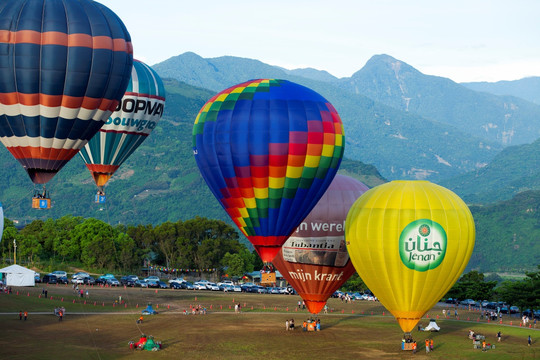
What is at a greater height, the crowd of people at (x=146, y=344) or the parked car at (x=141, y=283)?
the parked car at (x=141, y=283)

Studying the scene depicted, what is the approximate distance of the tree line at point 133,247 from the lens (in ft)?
388

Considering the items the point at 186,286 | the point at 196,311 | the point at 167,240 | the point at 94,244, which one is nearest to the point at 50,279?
the point at 186,286

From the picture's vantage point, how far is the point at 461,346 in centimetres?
5691

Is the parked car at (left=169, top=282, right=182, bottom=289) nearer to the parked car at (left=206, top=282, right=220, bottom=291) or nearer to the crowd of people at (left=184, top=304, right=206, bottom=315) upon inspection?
the parked car at (left=206, top=282, right=220, bottom=291)

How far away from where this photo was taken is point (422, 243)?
51.4 meters

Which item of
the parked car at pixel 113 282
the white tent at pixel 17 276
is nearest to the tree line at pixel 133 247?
the parked car at pixel 113 282

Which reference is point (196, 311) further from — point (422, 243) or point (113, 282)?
point (113, 282)

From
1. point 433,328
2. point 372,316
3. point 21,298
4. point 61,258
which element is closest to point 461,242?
point 433,328

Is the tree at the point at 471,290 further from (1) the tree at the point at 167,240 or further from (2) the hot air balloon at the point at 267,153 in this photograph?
(1) the tree at the point at 167,240

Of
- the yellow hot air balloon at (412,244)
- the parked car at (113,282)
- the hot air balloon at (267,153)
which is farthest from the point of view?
the parked car at (113,282)

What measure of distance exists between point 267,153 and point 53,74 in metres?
14.9

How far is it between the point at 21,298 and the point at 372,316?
103ft

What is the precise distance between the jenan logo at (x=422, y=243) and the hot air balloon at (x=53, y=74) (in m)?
20.0

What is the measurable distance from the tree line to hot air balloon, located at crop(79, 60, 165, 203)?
57174 millimetres
